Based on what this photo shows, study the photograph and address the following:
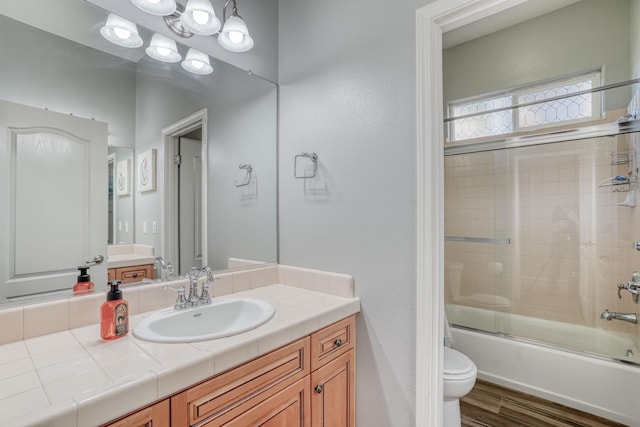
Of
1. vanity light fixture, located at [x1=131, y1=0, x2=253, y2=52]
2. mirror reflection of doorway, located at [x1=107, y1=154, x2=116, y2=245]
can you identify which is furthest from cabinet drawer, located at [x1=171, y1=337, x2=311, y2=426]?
vanity light fixture, located at [x1=131, y1=0, x2=253, y2=52]

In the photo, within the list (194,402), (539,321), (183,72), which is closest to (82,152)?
(183,72)

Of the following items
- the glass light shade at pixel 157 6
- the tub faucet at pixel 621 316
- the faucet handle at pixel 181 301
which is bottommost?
A: the tub faucet at pixel 621 316

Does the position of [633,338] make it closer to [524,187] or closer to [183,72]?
[524,187]

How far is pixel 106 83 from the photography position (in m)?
1.20

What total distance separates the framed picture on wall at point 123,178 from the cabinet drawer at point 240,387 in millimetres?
881

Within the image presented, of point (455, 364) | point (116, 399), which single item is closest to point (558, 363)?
point (455, 364)

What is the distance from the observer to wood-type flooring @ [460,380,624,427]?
170 cm

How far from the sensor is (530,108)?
8.41 ft

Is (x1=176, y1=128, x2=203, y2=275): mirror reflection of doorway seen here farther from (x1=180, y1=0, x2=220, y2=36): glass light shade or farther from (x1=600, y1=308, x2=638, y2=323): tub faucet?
(x1=600, y1=308, x2=638, y2=323): tub faucet

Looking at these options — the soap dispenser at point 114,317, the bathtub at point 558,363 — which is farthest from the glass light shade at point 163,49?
the bathtub at point 558,363

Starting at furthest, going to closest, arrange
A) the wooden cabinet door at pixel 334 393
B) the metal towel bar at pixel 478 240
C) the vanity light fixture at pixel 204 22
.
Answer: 1. the metal towel bar at pixel 478 240
2. the vanity light fixture at pixel 204 22
3. the wooden cabinet door at pixel 334 393

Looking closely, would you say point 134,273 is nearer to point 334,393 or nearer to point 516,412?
point 334,393

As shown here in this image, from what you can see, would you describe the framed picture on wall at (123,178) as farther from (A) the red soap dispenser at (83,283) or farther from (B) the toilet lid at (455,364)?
(B) the toilet lid at (455,364)

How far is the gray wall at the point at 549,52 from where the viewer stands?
84.4 inches
